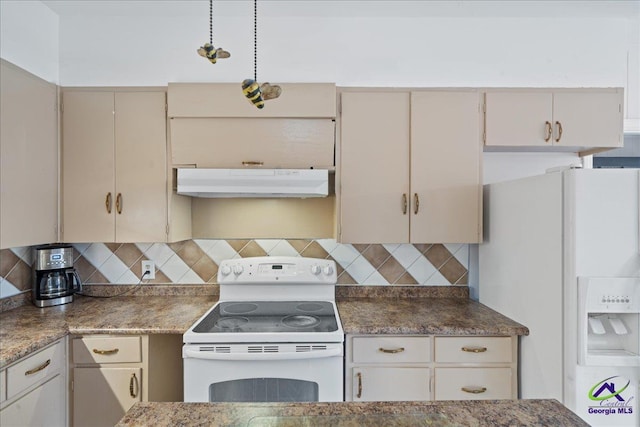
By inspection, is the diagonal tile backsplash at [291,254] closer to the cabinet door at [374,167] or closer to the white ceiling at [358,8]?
the cabinet door at [374,167]

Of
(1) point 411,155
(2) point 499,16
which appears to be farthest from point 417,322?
(2) point 499,16

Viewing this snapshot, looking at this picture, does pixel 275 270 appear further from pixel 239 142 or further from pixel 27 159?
pixel 27 159

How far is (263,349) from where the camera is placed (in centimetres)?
179

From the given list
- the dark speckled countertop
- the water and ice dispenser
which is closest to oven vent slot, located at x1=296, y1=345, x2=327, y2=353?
the dark speckled countertop

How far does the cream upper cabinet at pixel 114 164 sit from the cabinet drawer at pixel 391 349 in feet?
4.16

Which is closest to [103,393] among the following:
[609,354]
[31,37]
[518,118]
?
[31,37]

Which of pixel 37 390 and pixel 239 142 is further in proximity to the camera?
pixel 239 142

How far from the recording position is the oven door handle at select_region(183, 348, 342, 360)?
5.78 feet

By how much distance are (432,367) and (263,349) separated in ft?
2.74

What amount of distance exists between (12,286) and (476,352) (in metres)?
2.54

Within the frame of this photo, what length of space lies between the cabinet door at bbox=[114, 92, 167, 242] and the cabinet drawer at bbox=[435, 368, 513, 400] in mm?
1697

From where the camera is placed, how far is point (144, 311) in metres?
2.11

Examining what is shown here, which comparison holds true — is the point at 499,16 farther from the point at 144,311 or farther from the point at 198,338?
the point at 144,311

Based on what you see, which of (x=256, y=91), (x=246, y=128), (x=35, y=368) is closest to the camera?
(x=256, y=91)
